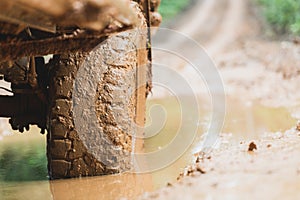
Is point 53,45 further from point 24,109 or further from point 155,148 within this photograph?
point 155,148

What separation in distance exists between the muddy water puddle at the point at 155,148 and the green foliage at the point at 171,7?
6.58 meters

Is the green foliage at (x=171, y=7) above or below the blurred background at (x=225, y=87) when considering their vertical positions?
above

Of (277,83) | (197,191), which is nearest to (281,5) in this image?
(277,83)

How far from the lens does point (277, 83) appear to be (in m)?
7.45

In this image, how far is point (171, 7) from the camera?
46.2 feet

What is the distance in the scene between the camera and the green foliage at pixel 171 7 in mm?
13289

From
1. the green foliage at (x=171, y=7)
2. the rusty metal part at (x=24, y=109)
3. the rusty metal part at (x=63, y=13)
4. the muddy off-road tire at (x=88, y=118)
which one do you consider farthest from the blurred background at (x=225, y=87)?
the rusty metal part at (x=63, y=13)

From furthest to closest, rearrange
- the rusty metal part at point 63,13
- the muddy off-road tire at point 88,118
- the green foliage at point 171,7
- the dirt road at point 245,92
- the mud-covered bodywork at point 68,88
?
1. the green foliage at point 171,7
2. the muddy off-road tire at point 88,118
3. the mud-covered bodywork at point 68,88
4. the dirt road at point 245,92
5. the rusty metal part at point 63,13

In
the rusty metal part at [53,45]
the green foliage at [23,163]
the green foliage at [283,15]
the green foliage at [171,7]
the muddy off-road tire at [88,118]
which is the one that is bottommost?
the green foliage at [23,163]

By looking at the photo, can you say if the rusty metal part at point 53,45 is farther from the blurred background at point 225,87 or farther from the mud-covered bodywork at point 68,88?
the blurred background at point 225,87

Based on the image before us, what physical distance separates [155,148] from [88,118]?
0.97 meters

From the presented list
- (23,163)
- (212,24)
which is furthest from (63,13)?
(212,24)

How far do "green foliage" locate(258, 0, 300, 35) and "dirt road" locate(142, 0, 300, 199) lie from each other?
37 cm

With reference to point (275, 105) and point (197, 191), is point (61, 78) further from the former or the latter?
point (275, 105)
